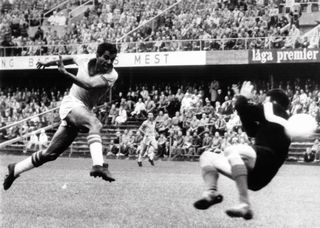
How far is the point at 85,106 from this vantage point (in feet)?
34.3

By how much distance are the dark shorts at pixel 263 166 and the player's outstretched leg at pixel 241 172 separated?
7 cm

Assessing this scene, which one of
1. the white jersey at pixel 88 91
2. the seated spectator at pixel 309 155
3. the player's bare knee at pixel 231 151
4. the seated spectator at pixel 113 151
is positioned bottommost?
the seated spectator at pixel 113 151

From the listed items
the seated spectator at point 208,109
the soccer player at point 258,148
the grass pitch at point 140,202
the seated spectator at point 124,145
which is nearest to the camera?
the soccer player at point 258,148

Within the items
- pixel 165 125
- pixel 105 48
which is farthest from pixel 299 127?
pixel 165 125

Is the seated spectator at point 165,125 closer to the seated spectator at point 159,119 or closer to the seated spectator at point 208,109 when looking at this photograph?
the seated spectator at point 159,119

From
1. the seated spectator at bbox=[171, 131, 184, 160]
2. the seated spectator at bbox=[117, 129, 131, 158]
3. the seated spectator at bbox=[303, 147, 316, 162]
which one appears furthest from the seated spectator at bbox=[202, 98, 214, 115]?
the seated spectator at bbox=[303, 147, 316, 162]

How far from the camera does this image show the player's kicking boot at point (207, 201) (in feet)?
26.0

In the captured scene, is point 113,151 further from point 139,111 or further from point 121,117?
point 139,111

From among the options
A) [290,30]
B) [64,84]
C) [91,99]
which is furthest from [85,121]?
[64,84]

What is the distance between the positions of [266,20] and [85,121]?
23827 mm

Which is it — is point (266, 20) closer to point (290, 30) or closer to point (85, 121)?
point (290, 30)

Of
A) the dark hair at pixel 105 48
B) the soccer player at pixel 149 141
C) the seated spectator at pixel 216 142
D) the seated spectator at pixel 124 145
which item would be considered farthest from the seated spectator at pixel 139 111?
the dark hair at pixel 105 48

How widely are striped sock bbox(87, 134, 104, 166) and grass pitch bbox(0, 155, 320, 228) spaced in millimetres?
1760

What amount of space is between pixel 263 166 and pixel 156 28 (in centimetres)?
2913
